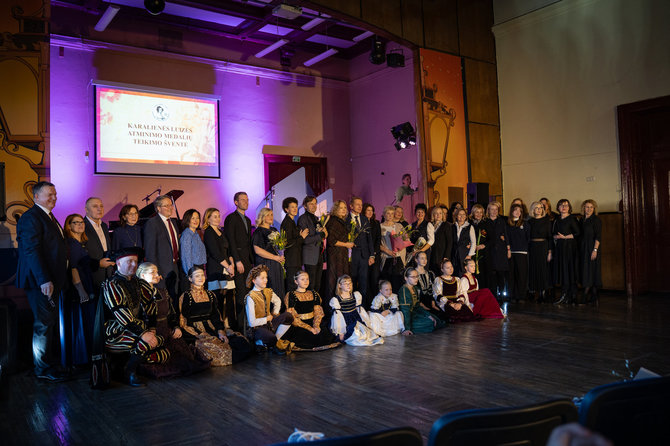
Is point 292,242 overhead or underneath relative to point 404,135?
underneath

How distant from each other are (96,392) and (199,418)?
1.11 metres

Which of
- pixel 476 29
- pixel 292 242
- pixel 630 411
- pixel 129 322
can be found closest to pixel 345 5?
pixel 476 29

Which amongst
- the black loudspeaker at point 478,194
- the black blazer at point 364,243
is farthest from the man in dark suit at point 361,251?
the black loudspeaker at point 478,194

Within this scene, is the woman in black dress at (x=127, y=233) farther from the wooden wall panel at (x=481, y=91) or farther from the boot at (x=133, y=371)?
the wooden wall panel at (x=481, y=91)

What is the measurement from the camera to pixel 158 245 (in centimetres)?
525

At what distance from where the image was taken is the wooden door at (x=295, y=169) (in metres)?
10.7

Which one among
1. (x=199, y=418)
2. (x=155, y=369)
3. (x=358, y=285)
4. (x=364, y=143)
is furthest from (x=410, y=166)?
(x=199, y=418)

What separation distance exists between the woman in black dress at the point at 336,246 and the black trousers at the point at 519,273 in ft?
8.44

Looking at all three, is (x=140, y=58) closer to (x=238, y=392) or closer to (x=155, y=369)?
(x=155, y=369)

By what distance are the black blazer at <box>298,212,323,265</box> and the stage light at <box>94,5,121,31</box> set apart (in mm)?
4611

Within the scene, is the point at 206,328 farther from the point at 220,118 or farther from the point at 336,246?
the point at 220,118

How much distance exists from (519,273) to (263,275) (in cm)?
418

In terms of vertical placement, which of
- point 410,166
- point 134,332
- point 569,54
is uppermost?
point 569,54

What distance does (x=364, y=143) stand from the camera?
11609 millimetres
